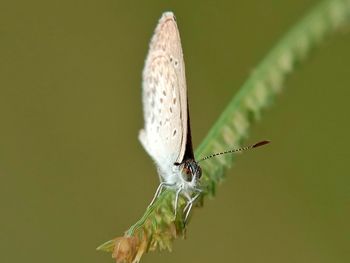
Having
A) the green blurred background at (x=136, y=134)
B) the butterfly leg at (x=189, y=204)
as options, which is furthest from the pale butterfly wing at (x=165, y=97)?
the green blurred background at (x=136, y=134)

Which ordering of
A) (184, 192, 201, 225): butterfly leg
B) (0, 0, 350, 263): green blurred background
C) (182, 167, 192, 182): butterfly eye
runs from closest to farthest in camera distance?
(184, 192, 201, 225): butterfly leg
(182, 167, 192, 182): butterfly eye
(0, 0, 350, 263): green blurred background

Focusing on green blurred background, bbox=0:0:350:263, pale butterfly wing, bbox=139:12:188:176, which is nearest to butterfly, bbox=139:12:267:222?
pale butterfly wing, bbox=139:12:188:176

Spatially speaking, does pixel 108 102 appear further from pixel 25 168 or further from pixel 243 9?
pixel 243 9

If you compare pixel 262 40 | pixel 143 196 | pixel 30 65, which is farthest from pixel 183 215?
pixel 30 65

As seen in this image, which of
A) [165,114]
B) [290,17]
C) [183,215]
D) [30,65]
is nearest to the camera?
[183,215]

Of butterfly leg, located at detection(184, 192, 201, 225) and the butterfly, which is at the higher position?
the butterfly

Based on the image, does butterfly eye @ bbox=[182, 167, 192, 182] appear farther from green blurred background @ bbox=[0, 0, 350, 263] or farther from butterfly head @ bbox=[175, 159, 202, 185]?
green blurred background @ bbox=[0, 0, 350, 263]

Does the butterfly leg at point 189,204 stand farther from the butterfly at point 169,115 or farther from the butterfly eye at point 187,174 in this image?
the butterfly eye at point 187,174
